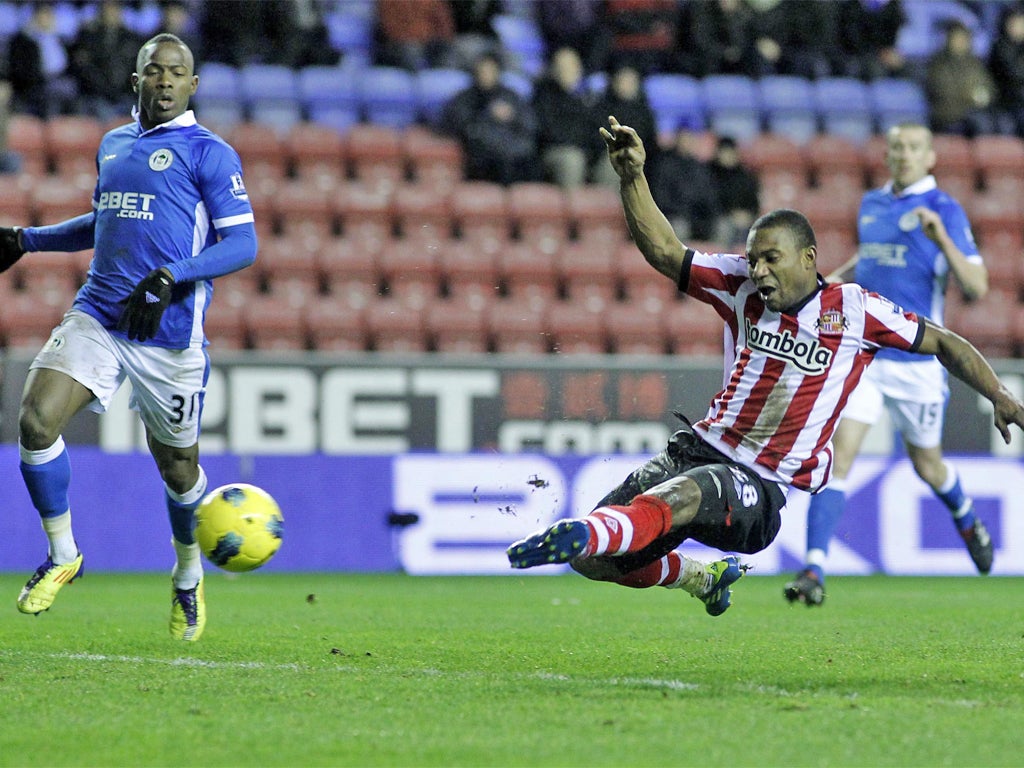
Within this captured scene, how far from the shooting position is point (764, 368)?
5562 mm

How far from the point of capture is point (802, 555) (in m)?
10.9

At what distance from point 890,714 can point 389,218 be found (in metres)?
9.66

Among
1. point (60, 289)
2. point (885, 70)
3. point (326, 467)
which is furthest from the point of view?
point (885, 70)

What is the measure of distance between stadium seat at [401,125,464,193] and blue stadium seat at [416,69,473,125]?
1.63ft

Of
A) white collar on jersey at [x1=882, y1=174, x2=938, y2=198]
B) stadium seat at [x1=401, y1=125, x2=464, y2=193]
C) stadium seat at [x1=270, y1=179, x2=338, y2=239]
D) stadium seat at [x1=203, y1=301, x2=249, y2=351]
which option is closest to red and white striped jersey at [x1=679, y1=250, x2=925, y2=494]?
white collar on jersey at [x1=882, y1=174, x2=938, y2=198]

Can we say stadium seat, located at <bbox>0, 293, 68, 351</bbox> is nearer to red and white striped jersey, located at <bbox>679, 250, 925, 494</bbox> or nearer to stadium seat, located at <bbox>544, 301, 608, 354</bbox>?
stadium seat, located at <bbox>544, 301, 608, 354</bbox>

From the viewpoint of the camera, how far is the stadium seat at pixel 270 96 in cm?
1448

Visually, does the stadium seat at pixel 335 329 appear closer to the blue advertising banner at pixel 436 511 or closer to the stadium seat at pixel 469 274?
the stadium seat at pixel 469 274

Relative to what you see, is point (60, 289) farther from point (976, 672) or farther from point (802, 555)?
point (976, 672)

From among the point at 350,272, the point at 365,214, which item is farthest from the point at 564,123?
the point at 350,272

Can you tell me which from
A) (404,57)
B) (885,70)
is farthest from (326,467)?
(885,70)

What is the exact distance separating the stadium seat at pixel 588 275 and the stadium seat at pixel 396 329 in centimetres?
145

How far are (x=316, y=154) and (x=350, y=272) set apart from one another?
162cm

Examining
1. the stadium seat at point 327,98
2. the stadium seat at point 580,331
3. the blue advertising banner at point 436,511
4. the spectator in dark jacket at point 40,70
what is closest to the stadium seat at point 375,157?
the stadium seat at point 327,98
